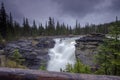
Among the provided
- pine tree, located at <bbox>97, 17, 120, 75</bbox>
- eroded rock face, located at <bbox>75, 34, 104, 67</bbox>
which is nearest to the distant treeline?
eroded rock face, located at <bbox>75, 34, 104, 67</bbox>

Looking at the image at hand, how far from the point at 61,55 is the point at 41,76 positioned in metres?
44.8

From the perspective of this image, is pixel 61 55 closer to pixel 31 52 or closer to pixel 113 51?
pixel 31 52

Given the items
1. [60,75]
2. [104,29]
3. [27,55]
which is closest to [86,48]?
[27,55]

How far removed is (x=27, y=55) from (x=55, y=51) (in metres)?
7.35

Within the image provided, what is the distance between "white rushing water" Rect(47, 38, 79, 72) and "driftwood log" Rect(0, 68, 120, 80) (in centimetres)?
3780

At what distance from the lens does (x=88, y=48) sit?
41.6 metres

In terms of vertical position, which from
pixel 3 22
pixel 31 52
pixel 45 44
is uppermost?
pixel 3 22

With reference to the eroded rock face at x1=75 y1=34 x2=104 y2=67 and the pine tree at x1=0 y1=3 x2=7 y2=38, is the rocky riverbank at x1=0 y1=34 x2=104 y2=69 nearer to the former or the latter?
the eroded rock face at x1=75 y1=34 x2=104 y2=67

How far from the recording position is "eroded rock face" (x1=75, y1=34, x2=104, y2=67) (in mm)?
38213

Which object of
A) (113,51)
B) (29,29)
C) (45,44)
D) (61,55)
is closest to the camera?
(113,51)

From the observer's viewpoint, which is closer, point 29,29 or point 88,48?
point 88,48

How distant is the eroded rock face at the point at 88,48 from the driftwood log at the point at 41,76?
118 ft

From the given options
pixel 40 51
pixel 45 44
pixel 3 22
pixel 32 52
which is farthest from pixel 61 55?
pixel 3 22

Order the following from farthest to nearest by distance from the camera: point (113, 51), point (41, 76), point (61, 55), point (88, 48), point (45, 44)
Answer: point (45, 44) < point (61, 55) < point (88, 48) < point (113, 51) < point (41, 76)
